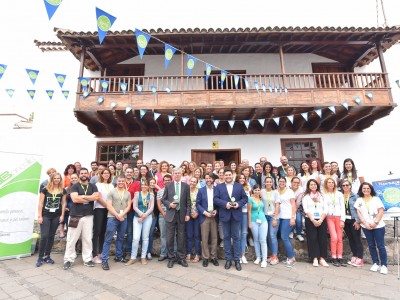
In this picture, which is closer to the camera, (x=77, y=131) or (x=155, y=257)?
(x=155, y=257)

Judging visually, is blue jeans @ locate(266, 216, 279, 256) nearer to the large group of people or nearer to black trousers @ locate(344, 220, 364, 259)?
the large group of people

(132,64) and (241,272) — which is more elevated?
(132,64)

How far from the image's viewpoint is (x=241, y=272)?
13.2 feet

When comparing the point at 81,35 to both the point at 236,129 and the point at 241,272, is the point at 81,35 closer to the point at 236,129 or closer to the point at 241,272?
the point at 236,129

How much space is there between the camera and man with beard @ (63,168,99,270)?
4262 millimetres

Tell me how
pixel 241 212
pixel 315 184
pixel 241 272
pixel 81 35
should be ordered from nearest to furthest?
pixel 241 272 → pixel 241 212 → pixel 315 184 → pixel 81 35

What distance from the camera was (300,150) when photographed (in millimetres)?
8977

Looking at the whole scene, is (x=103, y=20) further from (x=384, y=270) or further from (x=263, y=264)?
(x=384, y=270)

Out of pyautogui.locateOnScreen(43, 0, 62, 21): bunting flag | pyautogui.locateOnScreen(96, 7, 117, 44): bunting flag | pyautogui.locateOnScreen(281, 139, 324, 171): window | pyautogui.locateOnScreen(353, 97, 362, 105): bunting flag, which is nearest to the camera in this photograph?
pyautogui.locateOnScreen(43, 0, 62, 21): bunting flag

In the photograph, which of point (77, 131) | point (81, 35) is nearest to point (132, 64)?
point (81, 35)

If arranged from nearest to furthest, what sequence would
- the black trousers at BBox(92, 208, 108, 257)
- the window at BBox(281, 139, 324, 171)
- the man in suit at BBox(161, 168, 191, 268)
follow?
1. the man in suit at BBox(161, 168, 191, 268)
2. the black trousers at BBox(92, 208, 108, 257)
3. the window at BBox(281, 139, 324, 171)

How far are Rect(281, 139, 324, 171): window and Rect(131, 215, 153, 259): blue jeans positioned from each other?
6.31 meters

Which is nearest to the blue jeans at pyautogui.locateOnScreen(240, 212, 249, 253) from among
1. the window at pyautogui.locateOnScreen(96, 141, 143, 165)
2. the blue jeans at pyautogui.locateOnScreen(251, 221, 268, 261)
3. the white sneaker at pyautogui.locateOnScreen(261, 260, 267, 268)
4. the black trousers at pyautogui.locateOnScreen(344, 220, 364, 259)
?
the blue jeans at pyautogui.locateOnScreen(251, 221, 268, 261)

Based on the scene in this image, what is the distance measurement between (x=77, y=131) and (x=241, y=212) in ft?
25.5
